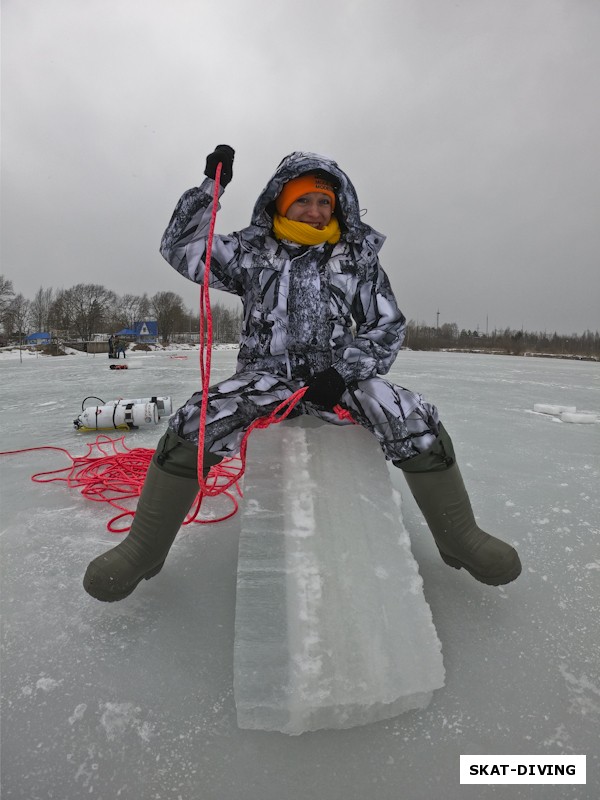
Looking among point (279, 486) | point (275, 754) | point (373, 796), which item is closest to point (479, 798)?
point (373, 796)

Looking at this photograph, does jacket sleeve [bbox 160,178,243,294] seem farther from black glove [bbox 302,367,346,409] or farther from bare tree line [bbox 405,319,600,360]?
bare tree line [bbox 405,319,600,360]

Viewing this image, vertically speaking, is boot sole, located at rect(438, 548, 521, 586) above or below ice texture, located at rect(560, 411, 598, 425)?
Result: below

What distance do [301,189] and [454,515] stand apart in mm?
1323

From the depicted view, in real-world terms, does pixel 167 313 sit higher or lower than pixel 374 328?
higher

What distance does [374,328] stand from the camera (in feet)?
5.33

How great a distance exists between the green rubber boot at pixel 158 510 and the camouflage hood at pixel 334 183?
96 centimetres

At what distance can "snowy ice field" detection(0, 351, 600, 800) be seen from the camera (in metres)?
0.84

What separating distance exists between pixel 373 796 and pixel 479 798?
192 millimetres

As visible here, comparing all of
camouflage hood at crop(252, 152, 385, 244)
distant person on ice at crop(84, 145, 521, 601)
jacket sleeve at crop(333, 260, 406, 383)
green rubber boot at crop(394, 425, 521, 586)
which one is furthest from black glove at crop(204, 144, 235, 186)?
green rubber boot at crop(394, 425, 521, 586)

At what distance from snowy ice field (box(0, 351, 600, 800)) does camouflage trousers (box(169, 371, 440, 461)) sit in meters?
0.48

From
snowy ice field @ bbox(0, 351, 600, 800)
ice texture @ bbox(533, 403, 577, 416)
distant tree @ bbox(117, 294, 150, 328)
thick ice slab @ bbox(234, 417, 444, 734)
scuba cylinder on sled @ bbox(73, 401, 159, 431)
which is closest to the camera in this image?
snowy ice field @ bbox(0, 351, 600, 800)

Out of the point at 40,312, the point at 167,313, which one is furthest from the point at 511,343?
the point at 40,312

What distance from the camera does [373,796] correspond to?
81cm

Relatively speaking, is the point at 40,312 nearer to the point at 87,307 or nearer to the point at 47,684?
the point at 87,307
